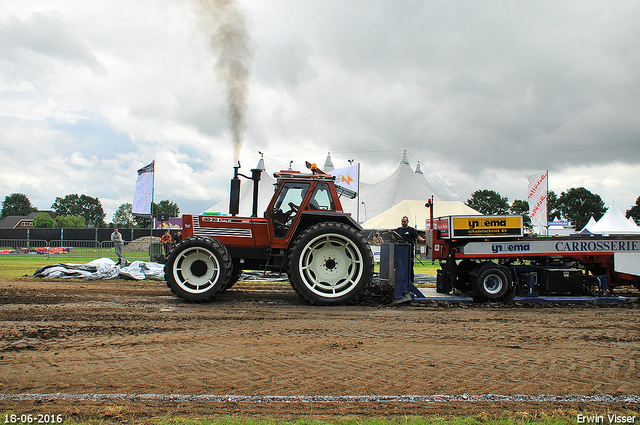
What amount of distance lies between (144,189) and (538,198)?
15758 mm

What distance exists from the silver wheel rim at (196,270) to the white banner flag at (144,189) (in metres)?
10.6

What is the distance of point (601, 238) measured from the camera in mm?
6695

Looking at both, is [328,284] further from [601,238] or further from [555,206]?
[555,206]

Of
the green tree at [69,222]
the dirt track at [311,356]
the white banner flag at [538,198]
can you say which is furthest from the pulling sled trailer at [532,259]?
the green tree at [69,222]

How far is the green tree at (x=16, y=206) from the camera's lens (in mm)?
107188

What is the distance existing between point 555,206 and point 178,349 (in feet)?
308

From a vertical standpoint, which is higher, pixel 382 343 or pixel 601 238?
pixel 601 238

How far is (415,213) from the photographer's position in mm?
23406

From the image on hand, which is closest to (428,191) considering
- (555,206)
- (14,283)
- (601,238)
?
(601,238)

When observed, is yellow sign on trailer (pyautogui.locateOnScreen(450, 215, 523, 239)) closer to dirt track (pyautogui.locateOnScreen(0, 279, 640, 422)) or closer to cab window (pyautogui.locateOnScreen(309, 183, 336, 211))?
dirt track (pyautogui.locateOnScreen(0, 279, 640, 422))

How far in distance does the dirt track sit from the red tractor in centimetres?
48

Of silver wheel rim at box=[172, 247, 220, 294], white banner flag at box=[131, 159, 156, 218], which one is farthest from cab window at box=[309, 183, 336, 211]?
white banner flag at box=[131, 159, 156, 218]

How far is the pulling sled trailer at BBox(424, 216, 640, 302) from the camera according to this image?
→ 6570mm

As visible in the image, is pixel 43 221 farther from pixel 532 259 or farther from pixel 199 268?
pixel 532 259
